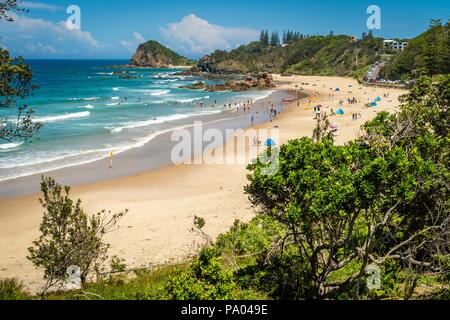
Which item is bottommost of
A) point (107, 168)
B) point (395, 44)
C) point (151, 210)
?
point (151, 210)

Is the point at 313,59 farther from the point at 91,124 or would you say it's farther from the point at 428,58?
the point at 91,124

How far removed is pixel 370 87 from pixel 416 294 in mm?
72983

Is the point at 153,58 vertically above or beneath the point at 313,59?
above

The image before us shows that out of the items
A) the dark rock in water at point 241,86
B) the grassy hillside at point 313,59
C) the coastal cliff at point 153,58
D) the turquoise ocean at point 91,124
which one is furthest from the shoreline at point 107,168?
the coastal cliff at point 153,58

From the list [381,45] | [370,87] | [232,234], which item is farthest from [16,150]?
[381,45]

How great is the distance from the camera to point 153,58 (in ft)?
616

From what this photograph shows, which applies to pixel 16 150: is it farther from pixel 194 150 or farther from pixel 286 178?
pixel 286 178

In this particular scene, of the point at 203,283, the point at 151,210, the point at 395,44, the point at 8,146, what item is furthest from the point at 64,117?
the point at 395,44

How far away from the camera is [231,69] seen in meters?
137

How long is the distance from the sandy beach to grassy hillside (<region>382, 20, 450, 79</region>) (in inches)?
1486

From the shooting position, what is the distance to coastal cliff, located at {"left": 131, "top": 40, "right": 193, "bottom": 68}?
18725 cm

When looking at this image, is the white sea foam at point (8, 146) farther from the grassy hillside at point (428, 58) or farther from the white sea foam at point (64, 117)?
the grassy hillside at point (428, 58)

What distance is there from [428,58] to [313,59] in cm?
7735

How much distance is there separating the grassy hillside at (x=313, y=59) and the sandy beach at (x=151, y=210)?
92.5 meters
